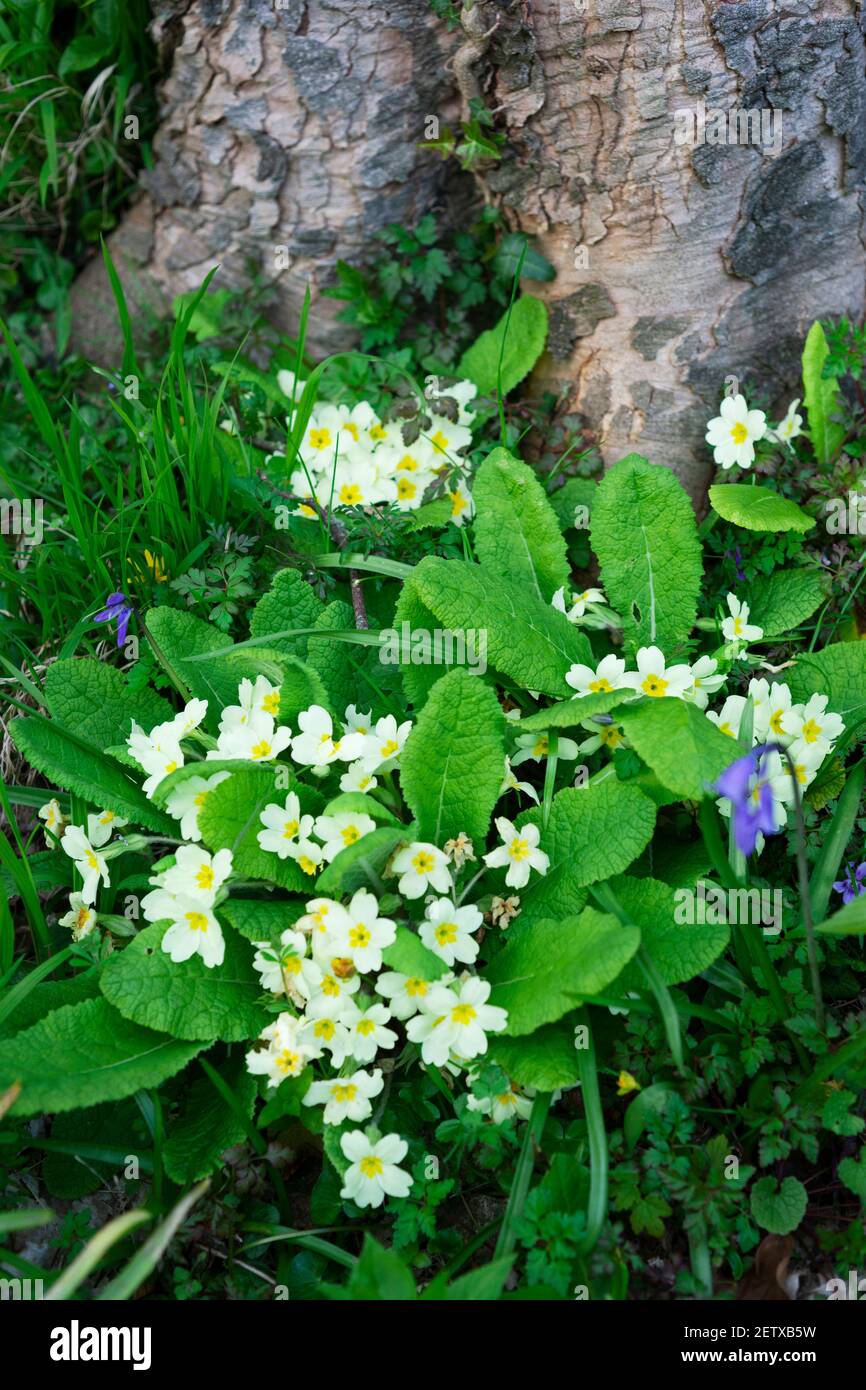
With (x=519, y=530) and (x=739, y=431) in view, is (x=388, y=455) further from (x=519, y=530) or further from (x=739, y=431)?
(x=739, y=431)

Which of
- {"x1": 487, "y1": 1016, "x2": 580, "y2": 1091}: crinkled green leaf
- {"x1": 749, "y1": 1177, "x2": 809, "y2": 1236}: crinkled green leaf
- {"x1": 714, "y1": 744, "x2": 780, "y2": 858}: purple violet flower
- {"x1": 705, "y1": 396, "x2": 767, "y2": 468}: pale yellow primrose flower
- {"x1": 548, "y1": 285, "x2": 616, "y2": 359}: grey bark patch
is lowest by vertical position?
{"x1": 749, "y1": 1177, "x2": 809, "y2": 1236}: crinkled green leaf

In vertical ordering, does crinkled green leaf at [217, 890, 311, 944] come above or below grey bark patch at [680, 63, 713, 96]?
below

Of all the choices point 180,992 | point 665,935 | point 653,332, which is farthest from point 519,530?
point 180,992

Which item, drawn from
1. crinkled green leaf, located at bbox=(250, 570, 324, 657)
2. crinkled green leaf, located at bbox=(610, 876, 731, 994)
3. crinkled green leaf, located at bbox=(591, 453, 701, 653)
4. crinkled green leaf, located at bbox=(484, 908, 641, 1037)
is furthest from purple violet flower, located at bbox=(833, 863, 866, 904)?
crinkled green leaf, located at bbox=(250, 570, 324, 657)

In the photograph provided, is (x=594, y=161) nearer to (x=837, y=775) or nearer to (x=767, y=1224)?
(x=837, y=775)

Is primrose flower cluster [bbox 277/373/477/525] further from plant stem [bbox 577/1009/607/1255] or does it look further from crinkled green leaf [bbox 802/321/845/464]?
plant stem [bbox 577/1009/607/1255]

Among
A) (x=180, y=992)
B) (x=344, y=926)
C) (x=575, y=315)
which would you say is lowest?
(x=180, y=992)

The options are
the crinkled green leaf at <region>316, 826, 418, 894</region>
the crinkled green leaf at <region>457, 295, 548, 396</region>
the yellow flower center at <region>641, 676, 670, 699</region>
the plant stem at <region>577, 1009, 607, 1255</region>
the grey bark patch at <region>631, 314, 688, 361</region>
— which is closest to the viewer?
the plant stem at <region>577, 1009, 607, 1255</region>
